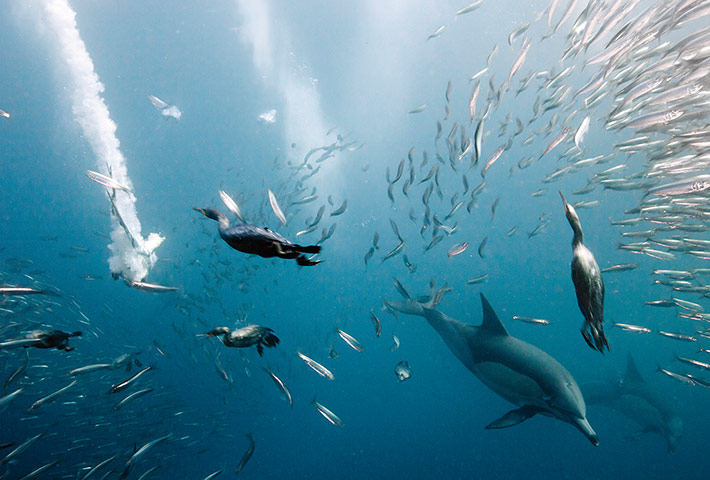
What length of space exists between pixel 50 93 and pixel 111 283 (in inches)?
1197

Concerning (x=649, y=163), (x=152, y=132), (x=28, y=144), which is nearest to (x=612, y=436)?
(x=649, y=163)

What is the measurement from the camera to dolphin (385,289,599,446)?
5.81m

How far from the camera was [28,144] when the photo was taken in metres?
29.2

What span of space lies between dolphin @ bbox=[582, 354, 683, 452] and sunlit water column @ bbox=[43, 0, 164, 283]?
84.1 ft

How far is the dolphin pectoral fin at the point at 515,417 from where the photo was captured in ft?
Answer: 19.5

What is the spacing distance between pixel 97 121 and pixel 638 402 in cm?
4012

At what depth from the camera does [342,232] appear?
5522 cm

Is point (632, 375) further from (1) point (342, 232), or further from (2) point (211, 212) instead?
(1) point (342, 232)

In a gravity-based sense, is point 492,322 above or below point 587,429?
above

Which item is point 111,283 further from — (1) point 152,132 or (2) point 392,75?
(2) point 392,75

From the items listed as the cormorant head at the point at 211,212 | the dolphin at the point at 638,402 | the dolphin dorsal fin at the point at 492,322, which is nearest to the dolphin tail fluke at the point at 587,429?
the dolphin dorsal fin at the point at 492,322

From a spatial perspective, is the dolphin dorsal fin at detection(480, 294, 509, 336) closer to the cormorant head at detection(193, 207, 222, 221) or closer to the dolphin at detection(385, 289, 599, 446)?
the dolphin at detection(385, 289, 599, 446)

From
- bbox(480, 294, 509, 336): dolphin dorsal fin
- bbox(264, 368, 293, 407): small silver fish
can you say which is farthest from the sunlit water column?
bbox(480, 294, 509, 336): dolphin dorsal fin

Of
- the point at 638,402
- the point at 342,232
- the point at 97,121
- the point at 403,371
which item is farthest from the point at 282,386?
the point at 342,232
